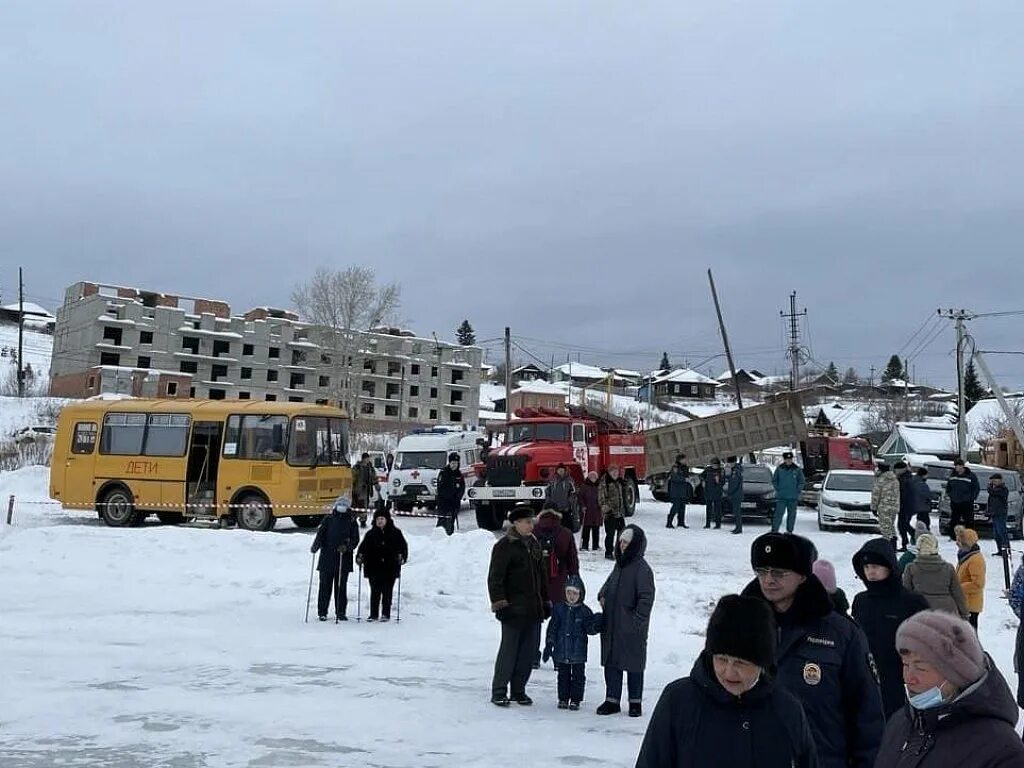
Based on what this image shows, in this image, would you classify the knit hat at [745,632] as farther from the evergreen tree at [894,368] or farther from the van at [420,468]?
the evergreen tree at [894,368]

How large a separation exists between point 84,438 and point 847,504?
18.9m

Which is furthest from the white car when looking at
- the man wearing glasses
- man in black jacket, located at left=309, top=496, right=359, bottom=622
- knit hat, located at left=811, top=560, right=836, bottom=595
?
the man wearing glasses

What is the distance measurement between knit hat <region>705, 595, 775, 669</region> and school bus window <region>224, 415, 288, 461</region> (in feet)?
65.8

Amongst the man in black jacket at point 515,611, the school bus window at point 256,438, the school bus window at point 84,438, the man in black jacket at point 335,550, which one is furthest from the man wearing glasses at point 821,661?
the school bus window at point 84,438

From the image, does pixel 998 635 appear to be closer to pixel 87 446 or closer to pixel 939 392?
pixel 87 446

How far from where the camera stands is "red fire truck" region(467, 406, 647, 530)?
72.2 ft

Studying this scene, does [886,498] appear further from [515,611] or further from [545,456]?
[515,611]

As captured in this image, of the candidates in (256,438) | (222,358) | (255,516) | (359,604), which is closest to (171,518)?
(255,516)

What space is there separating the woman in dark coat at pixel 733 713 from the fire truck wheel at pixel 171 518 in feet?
73.7

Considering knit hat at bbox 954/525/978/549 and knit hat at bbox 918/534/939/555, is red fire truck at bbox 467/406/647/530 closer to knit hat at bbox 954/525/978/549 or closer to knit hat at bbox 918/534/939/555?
knit hat at bbox 954/525/978/549

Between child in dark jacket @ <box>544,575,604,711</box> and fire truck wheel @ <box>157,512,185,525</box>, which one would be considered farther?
fire truck wheel @ <box>157,512,185,525</box>

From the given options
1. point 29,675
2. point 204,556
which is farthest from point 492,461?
point 29,675

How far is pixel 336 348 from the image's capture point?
56.2 meters

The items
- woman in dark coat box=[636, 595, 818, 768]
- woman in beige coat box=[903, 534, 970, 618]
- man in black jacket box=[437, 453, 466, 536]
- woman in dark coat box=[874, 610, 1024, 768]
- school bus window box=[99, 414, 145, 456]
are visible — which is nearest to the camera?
woman in dark coat box=[874, 610, 1024, 768]
